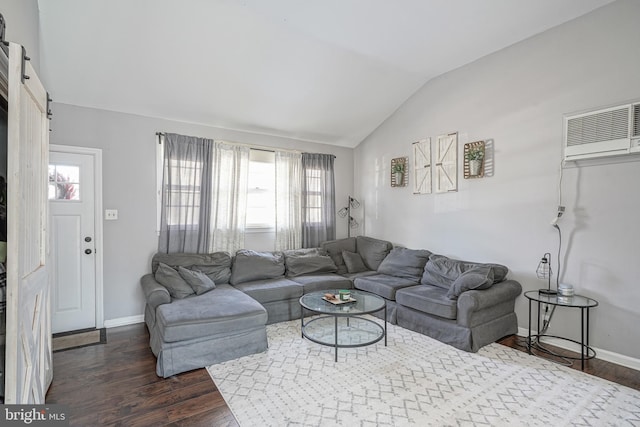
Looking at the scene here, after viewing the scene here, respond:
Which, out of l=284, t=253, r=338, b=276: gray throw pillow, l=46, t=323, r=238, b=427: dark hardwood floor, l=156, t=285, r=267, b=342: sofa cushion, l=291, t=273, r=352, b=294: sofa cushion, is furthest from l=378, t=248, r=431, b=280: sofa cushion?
l=46, t=323, r=238, b=427: dark hardwood floor

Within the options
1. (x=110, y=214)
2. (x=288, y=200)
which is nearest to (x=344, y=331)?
(x=288, y=200)

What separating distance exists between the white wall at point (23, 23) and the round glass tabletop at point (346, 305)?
116 inches

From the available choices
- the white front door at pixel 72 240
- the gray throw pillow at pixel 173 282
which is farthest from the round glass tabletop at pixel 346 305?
the white front door at pixel 72 240

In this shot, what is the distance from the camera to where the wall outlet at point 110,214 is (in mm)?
3660

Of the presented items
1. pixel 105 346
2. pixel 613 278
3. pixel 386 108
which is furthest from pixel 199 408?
pixel 386 108

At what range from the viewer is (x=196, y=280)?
3445 mm

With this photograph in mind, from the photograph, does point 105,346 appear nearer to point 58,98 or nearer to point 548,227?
point 58,98

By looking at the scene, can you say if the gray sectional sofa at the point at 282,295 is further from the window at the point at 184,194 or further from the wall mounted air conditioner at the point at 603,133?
the wall mounted air conditioner at the point at 603,133

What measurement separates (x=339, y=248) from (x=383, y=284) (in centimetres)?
130

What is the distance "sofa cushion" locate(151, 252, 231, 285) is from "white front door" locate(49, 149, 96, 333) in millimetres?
706

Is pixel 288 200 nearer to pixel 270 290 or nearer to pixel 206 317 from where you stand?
pixel 270 290

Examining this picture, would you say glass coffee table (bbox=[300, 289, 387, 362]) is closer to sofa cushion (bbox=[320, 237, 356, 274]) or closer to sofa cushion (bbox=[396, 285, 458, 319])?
sofa cushion (bbox=[396, 285, 458, 319])

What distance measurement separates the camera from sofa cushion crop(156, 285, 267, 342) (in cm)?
263

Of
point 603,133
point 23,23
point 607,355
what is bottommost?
point 607,355
